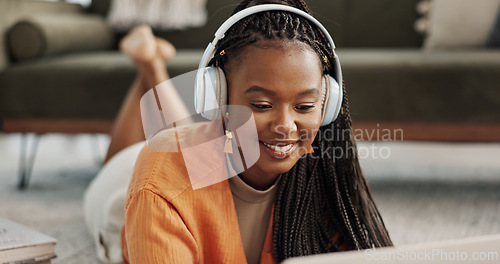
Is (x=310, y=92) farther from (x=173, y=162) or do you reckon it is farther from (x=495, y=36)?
(x=495, y=36)

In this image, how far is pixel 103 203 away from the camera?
120 centimetres

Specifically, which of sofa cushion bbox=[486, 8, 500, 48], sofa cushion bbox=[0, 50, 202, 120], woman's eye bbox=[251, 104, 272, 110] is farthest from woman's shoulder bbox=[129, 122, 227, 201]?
sofa cushion bbox=[486, 8, 500, 48]

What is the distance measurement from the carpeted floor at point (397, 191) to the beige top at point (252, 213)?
0.63 ft

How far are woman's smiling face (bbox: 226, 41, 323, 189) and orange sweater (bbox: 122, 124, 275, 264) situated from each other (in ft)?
0.35

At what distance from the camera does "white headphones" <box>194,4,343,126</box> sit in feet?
2.43

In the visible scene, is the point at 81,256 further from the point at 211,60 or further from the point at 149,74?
the point at 211,60

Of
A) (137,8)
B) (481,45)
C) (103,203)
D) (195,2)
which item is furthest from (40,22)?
(481,45)

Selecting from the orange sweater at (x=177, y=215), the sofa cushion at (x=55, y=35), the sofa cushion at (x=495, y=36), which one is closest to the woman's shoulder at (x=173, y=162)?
the orange sweater at (x=177, y=215)

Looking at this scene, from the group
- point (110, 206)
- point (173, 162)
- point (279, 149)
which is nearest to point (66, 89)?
point (110, 206)

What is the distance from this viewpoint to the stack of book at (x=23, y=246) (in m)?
0.94

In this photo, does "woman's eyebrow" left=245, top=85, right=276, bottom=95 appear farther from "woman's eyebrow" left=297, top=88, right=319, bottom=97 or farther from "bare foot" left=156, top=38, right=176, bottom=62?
"bare foot" left=156, top=38, right=176, bottom=62

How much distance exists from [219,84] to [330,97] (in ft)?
0.52

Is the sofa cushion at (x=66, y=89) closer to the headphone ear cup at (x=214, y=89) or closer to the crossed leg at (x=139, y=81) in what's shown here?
the crossed leg at (x=139, y=81)

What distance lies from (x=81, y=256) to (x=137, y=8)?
4.68 feet
